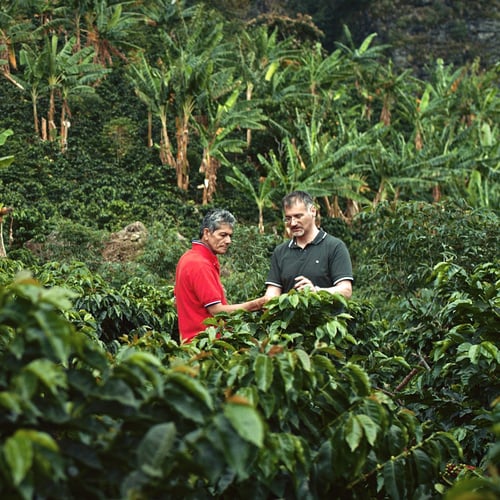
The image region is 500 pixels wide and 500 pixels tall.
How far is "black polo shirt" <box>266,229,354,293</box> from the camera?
4.07 m

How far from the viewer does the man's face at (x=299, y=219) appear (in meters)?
4.16

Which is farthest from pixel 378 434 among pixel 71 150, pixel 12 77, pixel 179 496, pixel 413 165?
pixel 12 77

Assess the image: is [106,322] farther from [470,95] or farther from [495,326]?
[470,95]

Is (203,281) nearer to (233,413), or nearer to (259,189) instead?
(233,413)

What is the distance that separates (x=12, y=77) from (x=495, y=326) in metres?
19.8

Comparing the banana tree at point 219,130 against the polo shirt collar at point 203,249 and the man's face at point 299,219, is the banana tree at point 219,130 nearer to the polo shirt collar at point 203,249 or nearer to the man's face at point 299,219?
the man's face at point 299,219

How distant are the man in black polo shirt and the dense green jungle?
0.22 meters

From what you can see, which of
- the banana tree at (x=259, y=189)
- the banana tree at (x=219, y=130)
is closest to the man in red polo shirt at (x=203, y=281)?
the banana tree at (x=259, y=189)

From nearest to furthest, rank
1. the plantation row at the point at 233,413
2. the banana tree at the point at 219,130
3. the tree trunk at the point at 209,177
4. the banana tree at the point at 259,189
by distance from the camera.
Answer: the plantation row at the point at 233,413 → the banana tree at the point at 259,189 → the banana tree at the point at 219,130 → the tree trunk at the point at 209,177

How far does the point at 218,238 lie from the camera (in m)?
3.99

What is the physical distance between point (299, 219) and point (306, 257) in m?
0.22

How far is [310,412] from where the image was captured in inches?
92.1

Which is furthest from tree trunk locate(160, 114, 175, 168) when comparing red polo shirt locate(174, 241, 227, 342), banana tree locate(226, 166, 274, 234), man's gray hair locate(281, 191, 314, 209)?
red polo shirt locate(174, 241, 227, 342)

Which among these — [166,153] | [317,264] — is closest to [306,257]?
[317,264]
